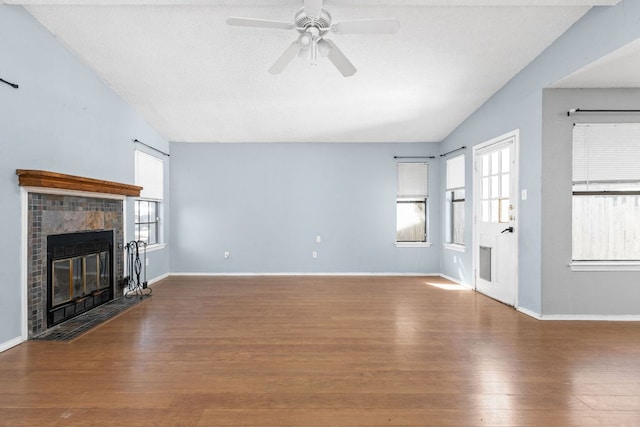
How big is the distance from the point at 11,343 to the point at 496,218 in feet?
18.8

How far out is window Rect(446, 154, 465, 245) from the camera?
19.0 feet

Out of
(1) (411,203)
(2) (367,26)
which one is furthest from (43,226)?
(1) (411,203)

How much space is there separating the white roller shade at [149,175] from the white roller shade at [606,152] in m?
6.19

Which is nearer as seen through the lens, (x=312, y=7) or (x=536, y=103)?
(x=312, y=7)

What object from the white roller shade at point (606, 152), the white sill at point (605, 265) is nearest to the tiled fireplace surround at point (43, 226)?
the white sill at point (605, 265)

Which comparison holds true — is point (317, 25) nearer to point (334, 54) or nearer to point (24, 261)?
point (334, 54)

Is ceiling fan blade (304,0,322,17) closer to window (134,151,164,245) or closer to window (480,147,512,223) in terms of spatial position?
window (480,147,512,223)

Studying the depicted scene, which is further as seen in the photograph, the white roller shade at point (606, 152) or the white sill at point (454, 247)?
the white sill at point (454, 247)

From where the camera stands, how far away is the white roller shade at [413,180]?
21.4 feet

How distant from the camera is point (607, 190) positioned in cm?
375

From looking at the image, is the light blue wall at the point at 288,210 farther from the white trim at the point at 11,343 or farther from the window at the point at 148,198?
the white trim at the point at 11,343

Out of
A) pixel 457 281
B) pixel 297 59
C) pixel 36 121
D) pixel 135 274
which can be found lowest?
pixel 457 281

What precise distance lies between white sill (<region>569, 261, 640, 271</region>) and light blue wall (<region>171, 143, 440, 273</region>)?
286 centimetres

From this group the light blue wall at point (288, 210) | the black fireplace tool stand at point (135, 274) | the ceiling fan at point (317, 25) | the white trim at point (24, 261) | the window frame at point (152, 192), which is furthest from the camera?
the light blue wall at point (288, 210)
